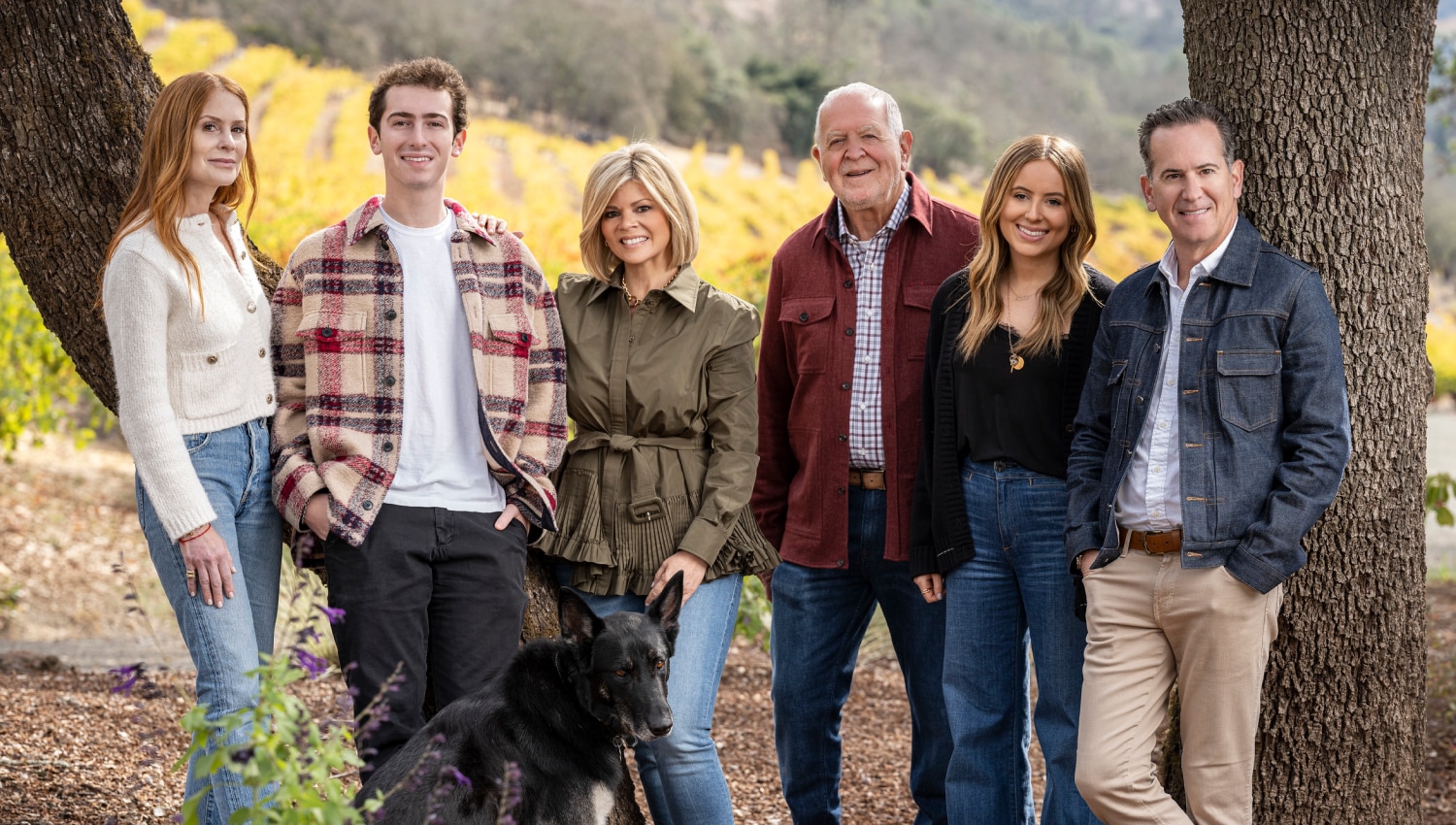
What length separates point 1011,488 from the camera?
303 cm

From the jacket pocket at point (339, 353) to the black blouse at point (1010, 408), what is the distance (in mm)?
1588

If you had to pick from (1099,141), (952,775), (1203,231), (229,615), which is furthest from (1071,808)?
A: (1099,141)

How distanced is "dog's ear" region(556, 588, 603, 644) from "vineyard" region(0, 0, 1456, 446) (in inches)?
242

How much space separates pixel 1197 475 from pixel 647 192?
1612 millimetres

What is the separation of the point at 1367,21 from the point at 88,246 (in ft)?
12.3

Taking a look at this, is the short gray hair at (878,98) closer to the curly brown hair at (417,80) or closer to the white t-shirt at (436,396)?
the curly brown hair at (417,80)

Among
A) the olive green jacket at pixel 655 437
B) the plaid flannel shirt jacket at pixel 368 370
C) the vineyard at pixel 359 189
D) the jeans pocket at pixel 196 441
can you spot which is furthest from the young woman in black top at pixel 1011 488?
the vineyard at pixel 359 189

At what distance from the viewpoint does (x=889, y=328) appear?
343 centimetres

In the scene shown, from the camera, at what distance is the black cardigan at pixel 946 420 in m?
3.05

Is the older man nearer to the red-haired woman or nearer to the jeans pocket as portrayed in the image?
the red-haired woman

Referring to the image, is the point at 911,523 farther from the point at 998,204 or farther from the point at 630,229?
the point at 630,229

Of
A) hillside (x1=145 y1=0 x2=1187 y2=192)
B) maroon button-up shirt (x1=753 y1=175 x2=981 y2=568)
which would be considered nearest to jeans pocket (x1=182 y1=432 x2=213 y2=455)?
maroon button-up shirt (x1=753 y1=175 x2=981 y2=568)

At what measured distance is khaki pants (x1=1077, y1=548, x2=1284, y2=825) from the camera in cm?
270

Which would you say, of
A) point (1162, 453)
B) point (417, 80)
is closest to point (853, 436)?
point (1162, 453)
